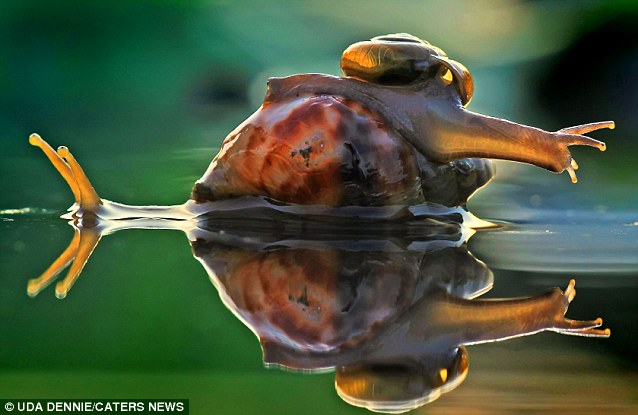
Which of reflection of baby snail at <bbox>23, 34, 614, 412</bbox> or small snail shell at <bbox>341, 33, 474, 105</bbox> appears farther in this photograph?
small snail shell at <bbox>341, 33, 474, 105</bbox>

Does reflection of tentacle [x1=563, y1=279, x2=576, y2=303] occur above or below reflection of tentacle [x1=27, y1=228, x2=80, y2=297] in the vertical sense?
below

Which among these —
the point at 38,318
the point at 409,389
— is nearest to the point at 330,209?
the point at 38,318

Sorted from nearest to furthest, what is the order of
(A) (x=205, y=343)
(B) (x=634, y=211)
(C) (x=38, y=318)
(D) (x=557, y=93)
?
(A) (x=205, y=343)
(C) (x=38, y=318)
(B) (x=634, y=211)
(D) (x=557, y=93)

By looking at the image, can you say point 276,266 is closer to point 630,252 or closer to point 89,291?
point 89,291

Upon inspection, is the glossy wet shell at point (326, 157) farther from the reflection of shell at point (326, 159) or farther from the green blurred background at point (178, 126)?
the green blurred background at point (178, 126)

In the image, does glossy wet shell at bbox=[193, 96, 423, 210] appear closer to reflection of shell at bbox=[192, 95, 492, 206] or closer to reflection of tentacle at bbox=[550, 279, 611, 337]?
reflection of shell at bbox=[192, 95, 492, 206]

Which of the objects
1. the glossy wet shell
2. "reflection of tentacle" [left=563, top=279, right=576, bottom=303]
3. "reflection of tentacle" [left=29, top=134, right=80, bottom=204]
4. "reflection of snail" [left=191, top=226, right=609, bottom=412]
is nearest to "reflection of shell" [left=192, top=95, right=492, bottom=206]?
the glossy wet shell

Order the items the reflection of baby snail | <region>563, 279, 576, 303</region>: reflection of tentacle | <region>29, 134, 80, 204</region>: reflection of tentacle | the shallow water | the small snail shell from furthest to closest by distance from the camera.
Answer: <region>29, 134, 80, 204</region>: reflection of tentacle
the small snail shell
the reflection of baby snail
<region>563, 279, 576, 303</region>: reflection of tentacle
the shallow water

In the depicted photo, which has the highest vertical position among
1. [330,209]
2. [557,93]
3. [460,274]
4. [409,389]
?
[557,93]
